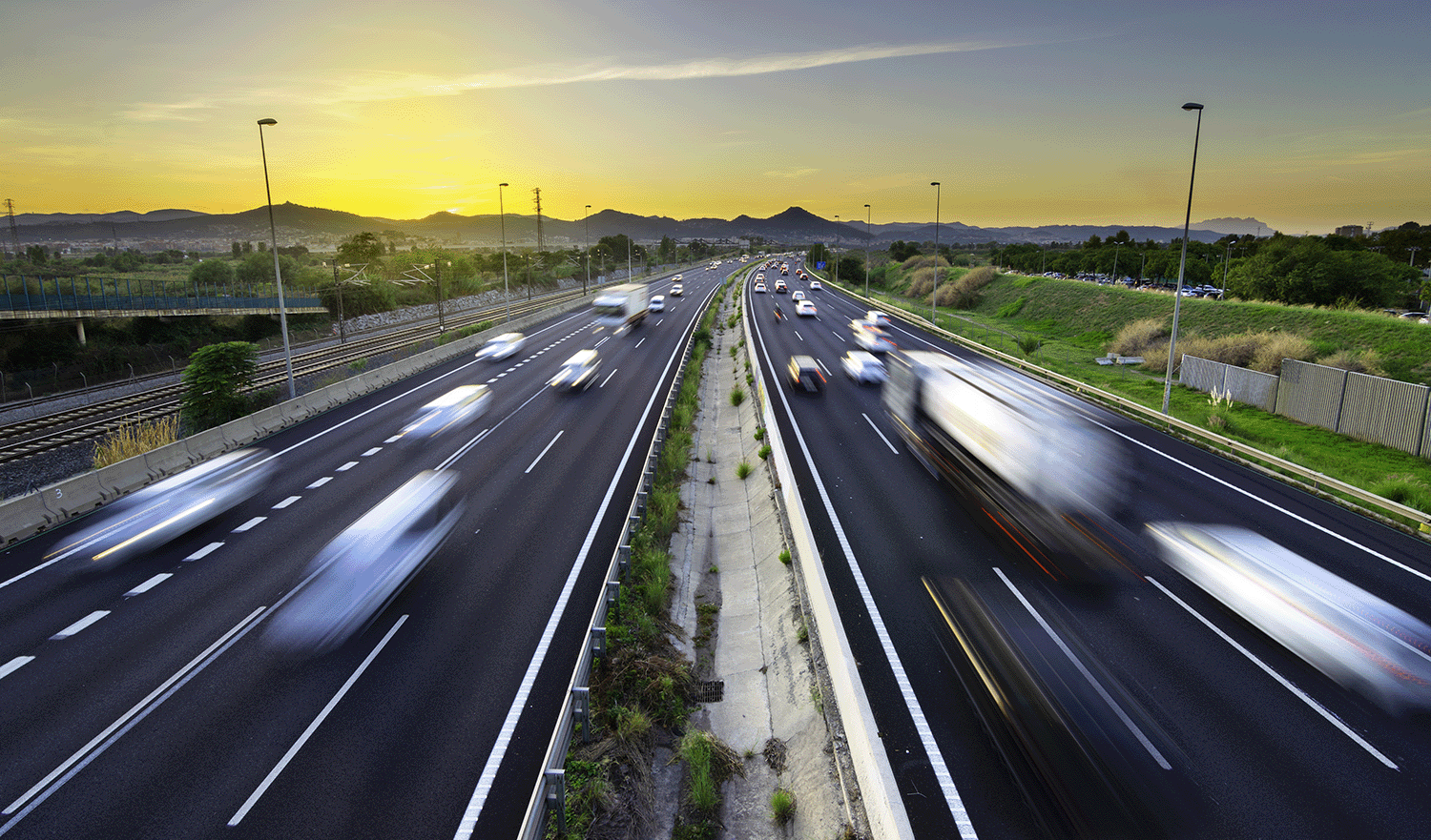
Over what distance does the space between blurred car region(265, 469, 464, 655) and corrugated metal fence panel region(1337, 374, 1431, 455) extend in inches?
1078

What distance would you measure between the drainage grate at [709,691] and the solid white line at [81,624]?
397 inches

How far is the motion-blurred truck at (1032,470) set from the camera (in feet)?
42.2

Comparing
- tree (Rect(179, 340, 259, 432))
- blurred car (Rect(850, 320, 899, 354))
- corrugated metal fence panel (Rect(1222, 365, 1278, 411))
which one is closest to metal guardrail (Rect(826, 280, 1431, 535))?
blurred car (Rect(850, 320, 899, 354))

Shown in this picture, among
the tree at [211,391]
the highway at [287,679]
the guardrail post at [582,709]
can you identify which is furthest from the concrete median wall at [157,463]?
the guardrail post at [582,709]

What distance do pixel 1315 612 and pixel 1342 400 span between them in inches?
658

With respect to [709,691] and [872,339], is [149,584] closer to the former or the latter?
[709,691]

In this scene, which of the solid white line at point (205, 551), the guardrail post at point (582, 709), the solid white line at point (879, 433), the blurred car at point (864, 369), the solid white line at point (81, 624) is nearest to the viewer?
the guardrail post at point (582, 709)

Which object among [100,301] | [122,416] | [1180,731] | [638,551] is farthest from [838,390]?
[100,301]

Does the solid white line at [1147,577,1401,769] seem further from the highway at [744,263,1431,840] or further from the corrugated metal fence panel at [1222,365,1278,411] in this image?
the corrugated metal fence panel at [1222,365,1278,411]

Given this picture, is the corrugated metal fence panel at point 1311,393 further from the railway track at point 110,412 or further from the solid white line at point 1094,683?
the railway track at point 110,412

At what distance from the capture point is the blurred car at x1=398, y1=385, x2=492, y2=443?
2200 centimetres

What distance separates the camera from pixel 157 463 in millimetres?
17328

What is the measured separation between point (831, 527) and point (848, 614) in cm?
357

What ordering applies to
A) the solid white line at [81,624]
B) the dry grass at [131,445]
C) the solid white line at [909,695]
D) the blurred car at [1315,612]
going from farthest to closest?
the dry grass at [131,445] < the solid white line at [81,624] < the blurred car at [1315,612] < the solid white line at [909,695]
